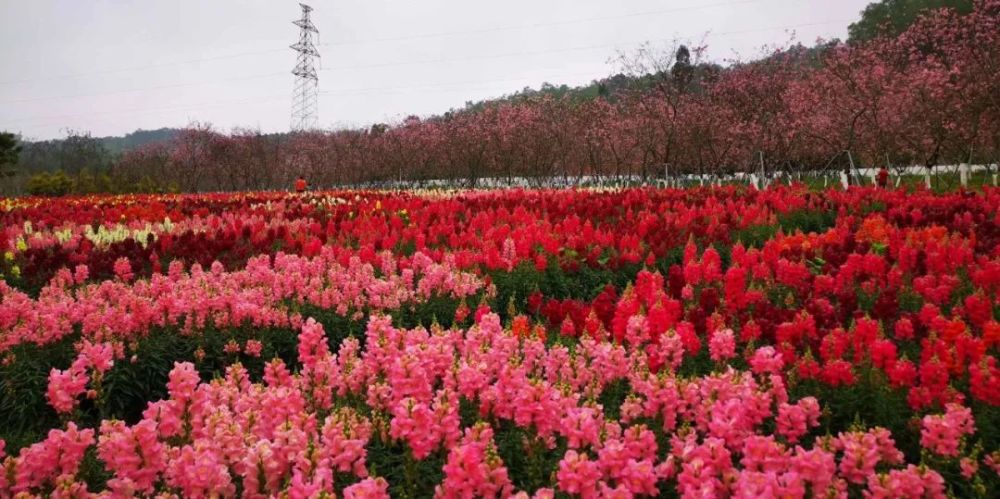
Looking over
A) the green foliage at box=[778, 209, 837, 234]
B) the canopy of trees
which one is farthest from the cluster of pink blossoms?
the canopy of trees

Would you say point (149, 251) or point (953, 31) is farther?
point (953, 31)

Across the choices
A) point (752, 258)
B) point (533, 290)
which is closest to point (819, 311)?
point (752, 258)

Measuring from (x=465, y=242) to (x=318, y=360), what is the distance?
5930 millimetres

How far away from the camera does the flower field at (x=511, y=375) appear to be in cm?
292

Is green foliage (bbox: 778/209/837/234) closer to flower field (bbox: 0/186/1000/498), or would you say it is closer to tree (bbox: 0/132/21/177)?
flower field (bbox: 0/186/1000/498)

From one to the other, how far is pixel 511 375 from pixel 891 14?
5629cm

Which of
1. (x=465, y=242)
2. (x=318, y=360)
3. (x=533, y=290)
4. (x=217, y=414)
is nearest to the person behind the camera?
(x=217, y=414)

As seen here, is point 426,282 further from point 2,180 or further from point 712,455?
point 2,180

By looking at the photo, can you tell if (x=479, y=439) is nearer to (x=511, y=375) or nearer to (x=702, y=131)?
(x=511, y=375)

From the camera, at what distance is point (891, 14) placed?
49.4 metres

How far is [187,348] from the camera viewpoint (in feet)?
19.3

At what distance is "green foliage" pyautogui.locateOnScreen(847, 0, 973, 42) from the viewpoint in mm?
44194

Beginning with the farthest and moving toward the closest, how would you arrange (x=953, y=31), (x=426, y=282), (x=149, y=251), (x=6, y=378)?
(x=953, y=31)
(x=149, y=251)
(x=426, y=282)
(x=6, y=378)

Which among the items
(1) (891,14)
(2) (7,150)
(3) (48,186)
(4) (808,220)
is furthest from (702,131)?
(2) (7,150)
